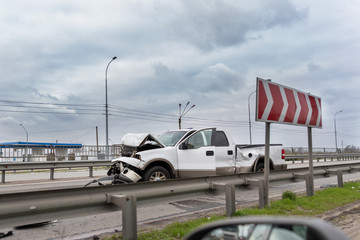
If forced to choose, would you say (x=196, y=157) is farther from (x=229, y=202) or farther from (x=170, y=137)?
(x=229, y=202)

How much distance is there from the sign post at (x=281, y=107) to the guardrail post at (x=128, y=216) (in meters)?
3.10

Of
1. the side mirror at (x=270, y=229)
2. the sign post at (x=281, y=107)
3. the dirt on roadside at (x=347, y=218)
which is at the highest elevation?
the sign post at (x=281, y=107)

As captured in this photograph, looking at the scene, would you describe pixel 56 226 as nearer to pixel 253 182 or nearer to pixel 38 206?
pixel 38 206

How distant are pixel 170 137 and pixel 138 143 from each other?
1.38m

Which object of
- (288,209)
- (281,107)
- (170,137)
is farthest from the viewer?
(170,137)

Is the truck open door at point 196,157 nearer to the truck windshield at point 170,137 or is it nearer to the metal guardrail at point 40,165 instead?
the truck windshield at point 170,137

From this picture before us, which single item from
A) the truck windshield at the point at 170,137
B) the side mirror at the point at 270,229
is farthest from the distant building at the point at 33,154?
the side mirror at the point at 270,229

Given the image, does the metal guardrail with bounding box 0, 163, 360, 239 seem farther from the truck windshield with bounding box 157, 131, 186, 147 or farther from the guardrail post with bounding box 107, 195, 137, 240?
the truck windshield with bounding box 157, 131, 186, 147

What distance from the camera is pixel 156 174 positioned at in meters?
7.89

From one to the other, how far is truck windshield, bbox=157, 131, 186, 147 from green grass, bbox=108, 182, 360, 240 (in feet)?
10.6

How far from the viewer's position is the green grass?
4.63 meters

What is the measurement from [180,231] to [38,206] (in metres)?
2.02

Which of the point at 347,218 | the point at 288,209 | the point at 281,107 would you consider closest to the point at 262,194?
the point at 288,209

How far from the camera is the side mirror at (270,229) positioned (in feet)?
4.14
